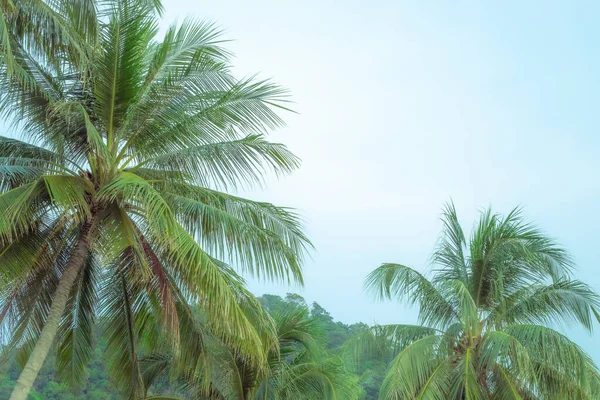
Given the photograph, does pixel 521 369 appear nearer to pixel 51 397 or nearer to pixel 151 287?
pixel 151 287

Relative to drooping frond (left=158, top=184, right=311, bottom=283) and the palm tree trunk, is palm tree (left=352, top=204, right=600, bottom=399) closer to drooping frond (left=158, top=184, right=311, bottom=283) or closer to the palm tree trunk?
drooping frond (left=158, top=184, right=311, bottom=283)

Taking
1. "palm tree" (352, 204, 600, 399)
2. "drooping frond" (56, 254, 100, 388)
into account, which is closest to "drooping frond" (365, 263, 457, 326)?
"palm tree" (352, 204, 600, 399)

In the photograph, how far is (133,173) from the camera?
8898 mm

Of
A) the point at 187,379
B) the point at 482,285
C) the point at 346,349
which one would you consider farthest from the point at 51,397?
the point at 482,285

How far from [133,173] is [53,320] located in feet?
7.15

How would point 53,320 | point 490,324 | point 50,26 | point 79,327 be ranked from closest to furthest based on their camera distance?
1. point 50,26
2. point 53,320
3. point 79,327
4. point 490,324

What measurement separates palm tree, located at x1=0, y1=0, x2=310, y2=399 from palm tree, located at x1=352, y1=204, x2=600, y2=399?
354 cm

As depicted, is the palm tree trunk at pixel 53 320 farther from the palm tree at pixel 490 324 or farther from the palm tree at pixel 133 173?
the palm tree at pixel 490 324

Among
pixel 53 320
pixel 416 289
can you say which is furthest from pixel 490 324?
pixel 53 320

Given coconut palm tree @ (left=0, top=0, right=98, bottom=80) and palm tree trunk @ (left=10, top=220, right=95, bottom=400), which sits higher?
coconut palm tree @ (left=0, top=0, right=98, bottom=80)

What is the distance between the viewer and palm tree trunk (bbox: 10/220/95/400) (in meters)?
7.52

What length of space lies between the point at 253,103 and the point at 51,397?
920 inches

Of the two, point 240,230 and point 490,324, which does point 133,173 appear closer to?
point 240,230

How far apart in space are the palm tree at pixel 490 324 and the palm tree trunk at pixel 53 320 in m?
5.37
